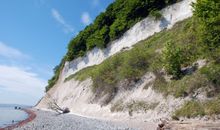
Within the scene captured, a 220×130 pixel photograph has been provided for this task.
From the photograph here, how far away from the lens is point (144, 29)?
5569 centimetres

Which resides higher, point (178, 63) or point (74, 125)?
point (178, 63)

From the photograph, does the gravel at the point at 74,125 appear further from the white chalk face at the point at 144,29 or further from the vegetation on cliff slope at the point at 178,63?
the white chalk face at the point at 144,29

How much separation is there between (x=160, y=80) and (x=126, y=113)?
5.11 meters

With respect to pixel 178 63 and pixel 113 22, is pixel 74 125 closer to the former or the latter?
pixel 178 63

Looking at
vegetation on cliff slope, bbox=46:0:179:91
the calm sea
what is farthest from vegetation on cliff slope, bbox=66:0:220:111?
the calm sea

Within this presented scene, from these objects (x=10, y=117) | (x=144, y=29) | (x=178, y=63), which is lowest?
(x=10, y=117)

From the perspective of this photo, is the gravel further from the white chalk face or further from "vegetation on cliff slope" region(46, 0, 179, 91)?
"vegetation on cliff slope" region(46, 0, 179, 91)

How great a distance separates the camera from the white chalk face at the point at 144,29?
163 feet

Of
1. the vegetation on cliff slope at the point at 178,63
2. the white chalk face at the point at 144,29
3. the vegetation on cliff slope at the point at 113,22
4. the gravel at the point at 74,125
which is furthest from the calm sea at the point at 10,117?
the vegetation on cliff slope at the point at 113,22

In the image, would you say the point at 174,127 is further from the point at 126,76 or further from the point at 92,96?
the point at 92,96

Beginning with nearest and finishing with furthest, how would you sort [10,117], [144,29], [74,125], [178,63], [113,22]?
[74,125] < [178,63] < [10,117] < [144,29] < [113,22]

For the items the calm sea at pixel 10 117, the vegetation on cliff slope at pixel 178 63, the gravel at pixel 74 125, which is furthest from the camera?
the calm sea at pixel 10 117

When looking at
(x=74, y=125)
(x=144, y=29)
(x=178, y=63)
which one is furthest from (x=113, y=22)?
(x=74, y=125)

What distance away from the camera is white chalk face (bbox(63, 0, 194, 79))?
4955 centimetres
